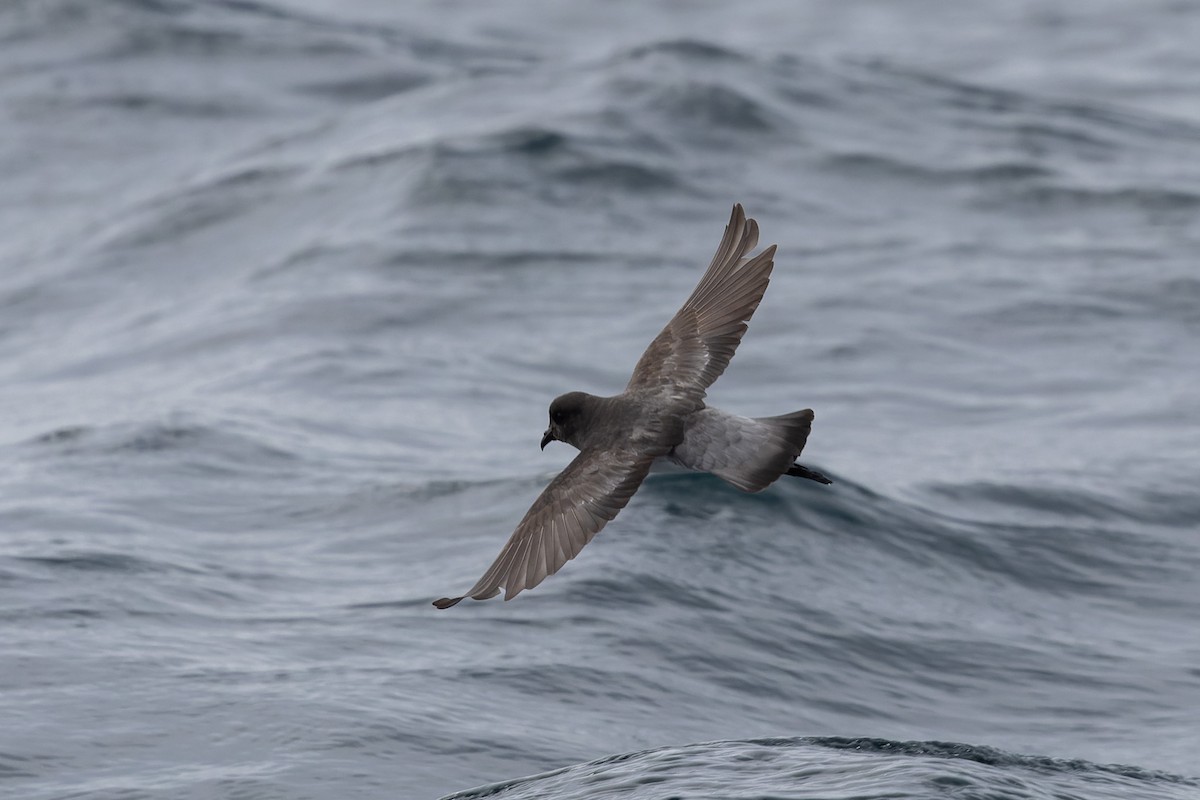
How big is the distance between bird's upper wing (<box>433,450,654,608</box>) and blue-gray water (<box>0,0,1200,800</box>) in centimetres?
86

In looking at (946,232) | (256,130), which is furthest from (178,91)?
(946,232)

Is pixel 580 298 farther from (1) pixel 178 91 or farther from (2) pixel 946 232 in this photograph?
(1) pixel 178 91

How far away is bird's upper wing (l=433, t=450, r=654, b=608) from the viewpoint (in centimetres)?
533

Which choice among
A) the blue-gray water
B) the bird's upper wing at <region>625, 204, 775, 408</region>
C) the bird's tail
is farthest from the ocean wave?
the bird's upper wing at <region>625, 204, 775, 408</region>

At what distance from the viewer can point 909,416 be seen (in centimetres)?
1185

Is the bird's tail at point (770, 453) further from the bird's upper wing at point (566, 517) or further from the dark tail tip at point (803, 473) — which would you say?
the bird's upper wing at point (566, 517)

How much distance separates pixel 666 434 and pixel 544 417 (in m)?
5.56

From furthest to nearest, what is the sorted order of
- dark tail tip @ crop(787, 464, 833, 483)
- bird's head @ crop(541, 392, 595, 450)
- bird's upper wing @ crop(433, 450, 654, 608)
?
bird's head @ crop(541, 392, 595, 450)
dark tail tip @ crop(787, 464, 833, 483)
bird's upper wing @ crop(433, 450, 654, 608)

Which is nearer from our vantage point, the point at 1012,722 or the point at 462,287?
the point at 1012,722

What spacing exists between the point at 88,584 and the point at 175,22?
51.4 feet

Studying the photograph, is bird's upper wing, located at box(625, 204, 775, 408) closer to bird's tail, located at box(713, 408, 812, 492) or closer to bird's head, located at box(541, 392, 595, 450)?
bird's head, located at box(541, 392, 595, 450)

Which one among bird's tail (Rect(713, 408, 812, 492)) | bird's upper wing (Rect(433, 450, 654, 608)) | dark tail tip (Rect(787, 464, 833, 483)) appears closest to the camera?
bird's upper wing (Rect(433, 450, 654, 608))

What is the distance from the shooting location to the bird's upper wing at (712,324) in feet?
20.9

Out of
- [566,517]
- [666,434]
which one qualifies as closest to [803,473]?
[666,434]
